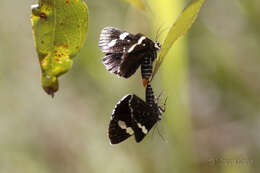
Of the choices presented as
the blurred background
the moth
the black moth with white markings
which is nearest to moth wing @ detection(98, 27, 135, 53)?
the moth

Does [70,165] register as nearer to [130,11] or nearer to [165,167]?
[165,167]

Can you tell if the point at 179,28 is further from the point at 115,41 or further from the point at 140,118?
the point at 140,118

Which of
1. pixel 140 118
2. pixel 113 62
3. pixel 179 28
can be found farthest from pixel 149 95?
pixel 179 28

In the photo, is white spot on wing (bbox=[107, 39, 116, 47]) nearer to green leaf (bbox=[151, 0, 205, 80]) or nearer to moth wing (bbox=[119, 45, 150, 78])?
moth wing (bbox=[119, 45, 150, 78])

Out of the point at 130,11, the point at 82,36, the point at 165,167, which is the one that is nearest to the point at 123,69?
the point at 82,36

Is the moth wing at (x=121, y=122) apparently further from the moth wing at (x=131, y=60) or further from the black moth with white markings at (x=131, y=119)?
the moth wing at (x=131, y=60)

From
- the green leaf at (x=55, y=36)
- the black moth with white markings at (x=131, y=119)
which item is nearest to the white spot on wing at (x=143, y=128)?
the black moth with white markings at (x=131, y=119)
